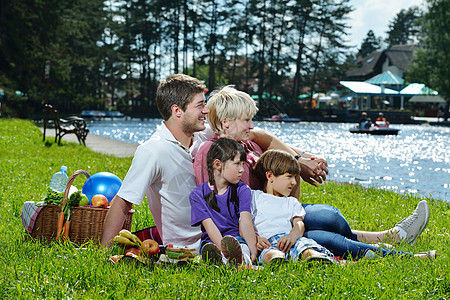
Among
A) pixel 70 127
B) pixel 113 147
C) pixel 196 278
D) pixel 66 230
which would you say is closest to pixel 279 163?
pixel 196 278

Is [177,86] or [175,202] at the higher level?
[177,86]

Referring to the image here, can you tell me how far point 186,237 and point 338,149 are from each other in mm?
21807

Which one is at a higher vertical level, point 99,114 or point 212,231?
point 99,114

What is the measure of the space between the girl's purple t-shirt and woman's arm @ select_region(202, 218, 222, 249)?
1.9 inches

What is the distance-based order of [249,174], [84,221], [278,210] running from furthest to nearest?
[84,221] → [249,174] → [278,210]

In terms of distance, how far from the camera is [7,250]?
4.55 meters

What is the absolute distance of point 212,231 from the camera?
13.3 ft

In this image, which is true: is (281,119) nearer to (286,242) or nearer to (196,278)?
(286,242)

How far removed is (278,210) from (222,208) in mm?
489

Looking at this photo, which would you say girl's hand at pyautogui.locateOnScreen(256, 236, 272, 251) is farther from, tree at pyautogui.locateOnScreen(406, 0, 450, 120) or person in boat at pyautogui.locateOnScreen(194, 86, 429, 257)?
tree at pyautogui.locateOnScreen(406, 0, 450, 120)

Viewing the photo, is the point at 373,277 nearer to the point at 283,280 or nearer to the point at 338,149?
the point at 283,280

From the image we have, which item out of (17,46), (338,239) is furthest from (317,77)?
(338,239)

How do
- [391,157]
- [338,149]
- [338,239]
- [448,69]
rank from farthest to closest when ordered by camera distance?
1. [448,69]
2. [338,149]
3. [391,157]
4. [338,239]

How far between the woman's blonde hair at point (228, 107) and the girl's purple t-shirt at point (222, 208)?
63cm
